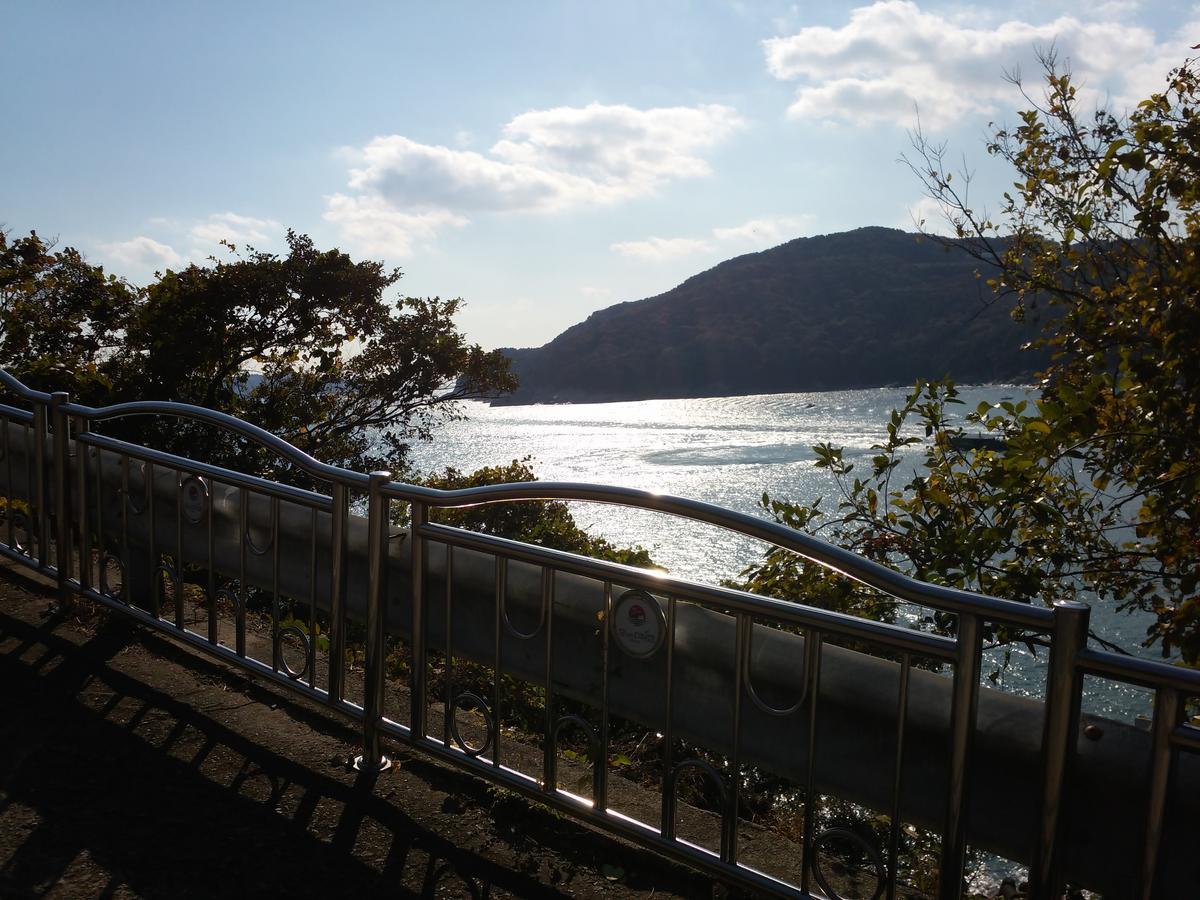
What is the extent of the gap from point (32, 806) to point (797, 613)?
7.35ft

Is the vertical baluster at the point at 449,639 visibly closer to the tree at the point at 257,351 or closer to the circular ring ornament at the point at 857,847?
the circular ring ornament at the point at 857,847

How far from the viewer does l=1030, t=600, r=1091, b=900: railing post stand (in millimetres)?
1816

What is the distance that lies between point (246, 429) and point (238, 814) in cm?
137

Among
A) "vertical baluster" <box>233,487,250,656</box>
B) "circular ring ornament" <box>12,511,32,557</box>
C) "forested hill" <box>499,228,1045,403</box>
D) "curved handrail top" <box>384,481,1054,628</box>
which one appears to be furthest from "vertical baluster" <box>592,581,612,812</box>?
"forested hill" <box>499,228,1045,403</box>

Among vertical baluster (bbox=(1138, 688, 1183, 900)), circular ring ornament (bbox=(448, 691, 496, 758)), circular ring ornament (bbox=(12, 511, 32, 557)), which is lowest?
circular ring ornament (bbox=(448, 691, 496, 758))

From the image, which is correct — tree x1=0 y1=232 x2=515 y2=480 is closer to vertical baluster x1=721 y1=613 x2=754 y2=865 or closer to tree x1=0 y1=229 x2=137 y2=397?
tree x1=0 y1=229 x2=137 y2=397

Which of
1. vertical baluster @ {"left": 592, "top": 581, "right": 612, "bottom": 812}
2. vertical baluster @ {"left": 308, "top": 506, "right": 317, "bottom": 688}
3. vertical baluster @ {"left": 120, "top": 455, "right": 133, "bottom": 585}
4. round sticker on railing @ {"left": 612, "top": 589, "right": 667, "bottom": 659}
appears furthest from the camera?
vertical baluster @ {"left": 120, "top": 455, "right": 133, "bottom": 585}

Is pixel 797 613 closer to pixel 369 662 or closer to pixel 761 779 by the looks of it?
pixel 369 662

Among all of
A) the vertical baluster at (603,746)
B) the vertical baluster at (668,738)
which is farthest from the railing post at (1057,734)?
the vertical baluster at (603,746)

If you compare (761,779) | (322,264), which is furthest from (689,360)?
(761,779)

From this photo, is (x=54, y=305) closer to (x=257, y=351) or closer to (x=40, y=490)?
(x=257, y=351)

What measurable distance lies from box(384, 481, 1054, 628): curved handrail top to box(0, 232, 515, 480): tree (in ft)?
24.3

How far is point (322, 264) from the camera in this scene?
1277cm

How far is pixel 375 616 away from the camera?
3.02 metres
